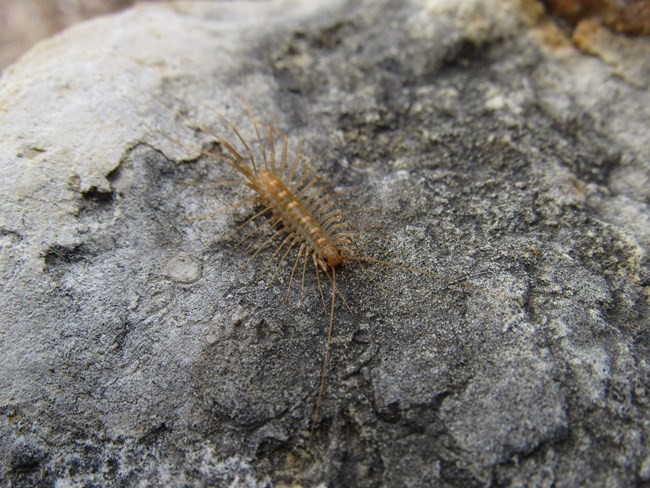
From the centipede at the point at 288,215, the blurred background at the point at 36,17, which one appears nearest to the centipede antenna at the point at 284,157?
the centipede at the point at 288,215

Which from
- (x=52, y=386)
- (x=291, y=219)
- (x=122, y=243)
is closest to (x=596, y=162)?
(x=291, y=219)

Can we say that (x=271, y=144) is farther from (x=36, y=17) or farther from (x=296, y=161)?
(x=36, y=17)

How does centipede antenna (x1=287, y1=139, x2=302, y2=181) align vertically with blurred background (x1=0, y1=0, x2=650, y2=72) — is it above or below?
below

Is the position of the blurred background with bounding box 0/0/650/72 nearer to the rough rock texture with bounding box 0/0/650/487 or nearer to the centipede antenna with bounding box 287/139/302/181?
the rough rock texture with bounding box 0/0/650/487

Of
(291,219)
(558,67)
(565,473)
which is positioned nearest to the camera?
(565,473)

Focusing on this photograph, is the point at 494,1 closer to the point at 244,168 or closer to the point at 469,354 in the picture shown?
the point at 244,168

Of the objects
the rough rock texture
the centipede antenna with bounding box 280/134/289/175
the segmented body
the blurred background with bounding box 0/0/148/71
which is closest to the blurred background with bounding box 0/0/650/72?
the blurred background with bounding box 0/0/148/71
